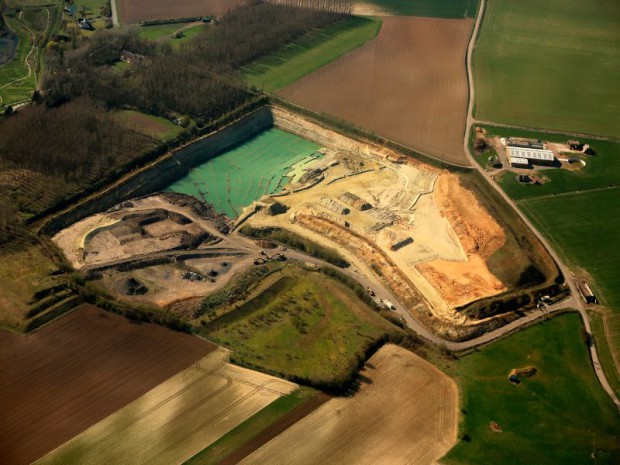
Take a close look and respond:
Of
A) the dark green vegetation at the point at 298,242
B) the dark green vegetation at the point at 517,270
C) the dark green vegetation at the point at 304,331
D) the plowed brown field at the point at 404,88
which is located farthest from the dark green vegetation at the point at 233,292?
the plowed brown field at the point at 404,88

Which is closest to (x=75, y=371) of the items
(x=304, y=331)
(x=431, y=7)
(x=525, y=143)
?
(x=304, y=331)

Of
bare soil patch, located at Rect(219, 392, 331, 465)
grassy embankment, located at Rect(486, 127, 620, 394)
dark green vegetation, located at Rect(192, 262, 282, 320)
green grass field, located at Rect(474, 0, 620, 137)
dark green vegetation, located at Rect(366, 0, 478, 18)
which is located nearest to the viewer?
bare soil patch, located at Rect(219, 392, 331, 465)

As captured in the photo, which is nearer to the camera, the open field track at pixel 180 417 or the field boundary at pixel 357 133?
the open field track at pixel 180 417

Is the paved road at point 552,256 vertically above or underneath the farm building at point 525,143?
underneath

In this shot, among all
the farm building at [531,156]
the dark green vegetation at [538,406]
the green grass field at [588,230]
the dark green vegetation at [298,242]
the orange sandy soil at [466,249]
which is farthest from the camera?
the farm building at [531,156]

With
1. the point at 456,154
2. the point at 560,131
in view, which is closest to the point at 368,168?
the point at 456,154

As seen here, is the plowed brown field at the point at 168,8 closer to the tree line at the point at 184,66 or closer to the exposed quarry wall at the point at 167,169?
the tree line at the point at 184,66

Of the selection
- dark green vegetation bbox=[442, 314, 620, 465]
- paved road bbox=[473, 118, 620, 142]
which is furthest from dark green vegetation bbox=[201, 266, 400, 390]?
paved road bbox=[473, 118, 620, 142]

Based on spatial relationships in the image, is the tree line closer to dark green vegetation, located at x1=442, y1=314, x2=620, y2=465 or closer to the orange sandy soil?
the orange sandy soil

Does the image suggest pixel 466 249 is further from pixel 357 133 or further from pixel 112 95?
pixel 112 95
